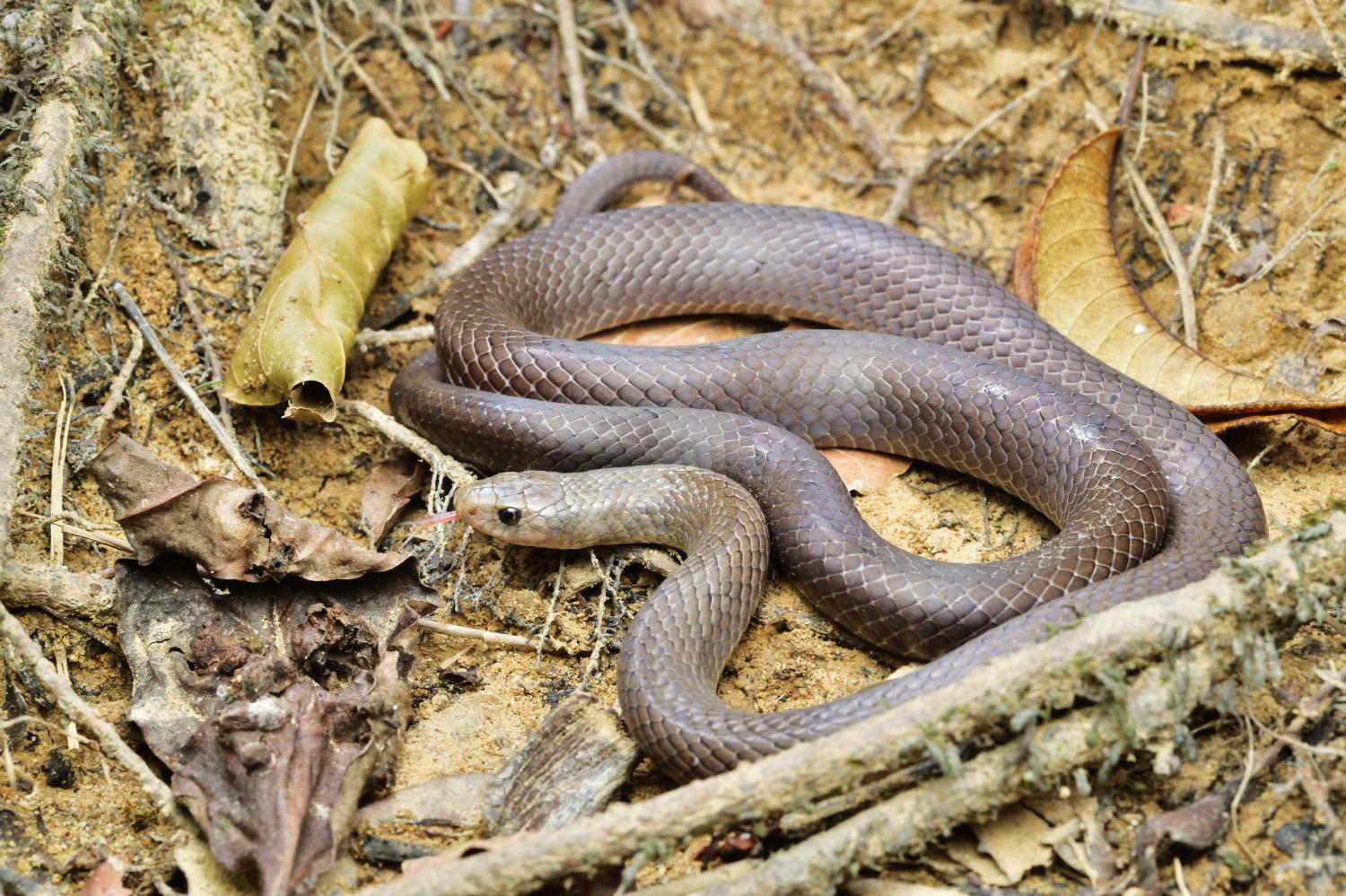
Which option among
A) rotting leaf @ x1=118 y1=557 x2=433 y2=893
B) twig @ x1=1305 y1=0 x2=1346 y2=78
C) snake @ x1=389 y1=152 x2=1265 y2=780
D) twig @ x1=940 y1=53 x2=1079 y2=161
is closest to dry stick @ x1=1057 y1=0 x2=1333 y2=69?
twig @ x1=1305 y1=0 x2=1346 y2=78

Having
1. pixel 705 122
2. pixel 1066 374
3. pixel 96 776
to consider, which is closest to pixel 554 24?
pixel 705 122

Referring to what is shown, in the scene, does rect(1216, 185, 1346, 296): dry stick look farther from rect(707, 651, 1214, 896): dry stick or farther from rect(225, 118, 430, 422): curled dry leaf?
rect(225, 118, 430, 422): curled dry leaf

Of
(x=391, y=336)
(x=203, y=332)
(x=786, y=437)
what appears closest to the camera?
(x=786, y=437)

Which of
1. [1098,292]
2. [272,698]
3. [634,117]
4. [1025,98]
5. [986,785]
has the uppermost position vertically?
[1025,98]

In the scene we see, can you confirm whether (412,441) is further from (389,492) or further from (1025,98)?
(1025,98)

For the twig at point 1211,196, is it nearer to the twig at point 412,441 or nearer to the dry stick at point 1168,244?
the dry stick at point 1168,244

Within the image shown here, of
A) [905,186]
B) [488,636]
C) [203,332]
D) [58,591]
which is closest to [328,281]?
[203,332]
